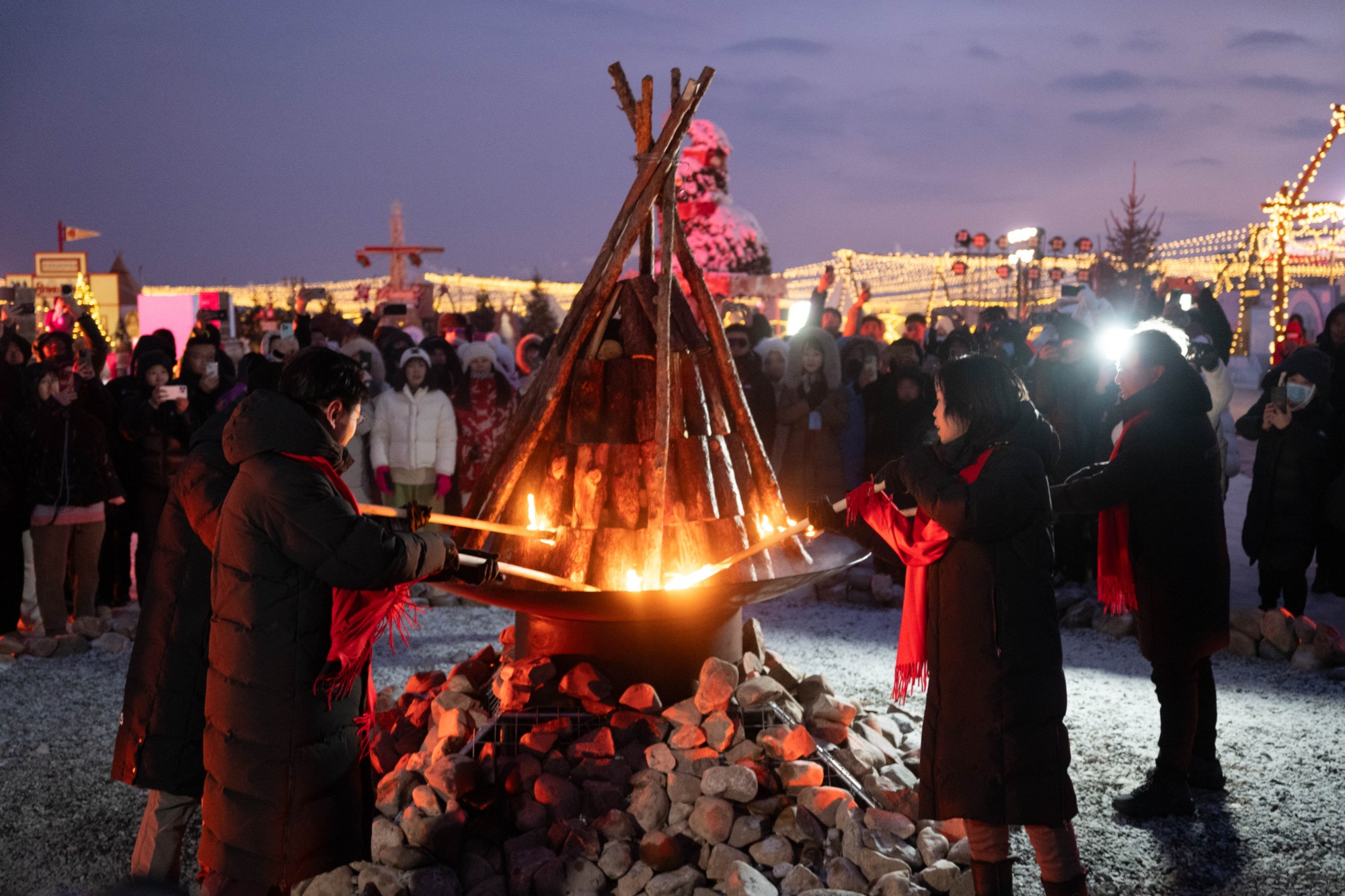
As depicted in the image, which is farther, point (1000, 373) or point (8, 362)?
point (8, 362)

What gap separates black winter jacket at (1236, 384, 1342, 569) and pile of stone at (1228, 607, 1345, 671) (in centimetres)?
58

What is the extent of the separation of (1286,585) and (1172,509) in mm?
3820

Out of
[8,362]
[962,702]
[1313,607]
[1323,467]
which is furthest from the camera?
[8,362]

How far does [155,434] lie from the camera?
7281 mm

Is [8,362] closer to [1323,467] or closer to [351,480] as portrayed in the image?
[351,480]

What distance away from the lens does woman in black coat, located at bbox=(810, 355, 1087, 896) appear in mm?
3213

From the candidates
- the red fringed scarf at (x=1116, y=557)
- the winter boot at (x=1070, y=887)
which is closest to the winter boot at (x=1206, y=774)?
the red fringed scarf at (x=1116, y=557)

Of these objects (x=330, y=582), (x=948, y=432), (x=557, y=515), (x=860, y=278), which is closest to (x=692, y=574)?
(x=557, y=515)

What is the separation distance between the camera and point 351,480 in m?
8.12

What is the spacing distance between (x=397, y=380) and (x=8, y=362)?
3325mm

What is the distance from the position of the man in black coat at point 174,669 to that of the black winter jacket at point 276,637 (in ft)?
1.12

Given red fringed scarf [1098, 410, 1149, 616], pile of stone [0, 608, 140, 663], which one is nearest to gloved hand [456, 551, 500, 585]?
red fringed scarf [1098, 410, 1149, 616]

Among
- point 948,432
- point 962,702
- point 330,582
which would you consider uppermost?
point 948,432

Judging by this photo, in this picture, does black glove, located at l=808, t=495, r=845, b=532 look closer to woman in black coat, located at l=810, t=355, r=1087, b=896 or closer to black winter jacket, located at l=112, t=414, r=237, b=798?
woman in black coat, located at l=810, t=355, r=1087, b=896
